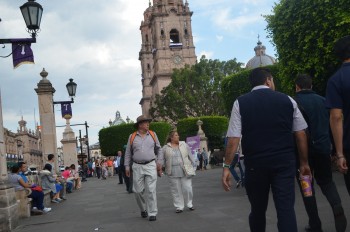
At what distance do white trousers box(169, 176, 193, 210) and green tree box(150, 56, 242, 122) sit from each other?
46.5 meters

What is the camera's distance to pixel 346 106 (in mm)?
4906

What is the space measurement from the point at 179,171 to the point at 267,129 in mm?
5437

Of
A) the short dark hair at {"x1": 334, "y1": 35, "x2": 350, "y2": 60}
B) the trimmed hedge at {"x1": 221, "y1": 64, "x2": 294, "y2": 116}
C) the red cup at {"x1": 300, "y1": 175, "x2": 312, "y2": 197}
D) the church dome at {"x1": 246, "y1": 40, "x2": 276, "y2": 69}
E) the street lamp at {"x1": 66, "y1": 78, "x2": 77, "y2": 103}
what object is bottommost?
the red cup at {"x1": 300, "y1": 175, "x2": 312, "y2": 197}

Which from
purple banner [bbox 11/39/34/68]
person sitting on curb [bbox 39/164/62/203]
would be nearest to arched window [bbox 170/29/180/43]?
person sitting on curb [bbox 39/164/62/203]

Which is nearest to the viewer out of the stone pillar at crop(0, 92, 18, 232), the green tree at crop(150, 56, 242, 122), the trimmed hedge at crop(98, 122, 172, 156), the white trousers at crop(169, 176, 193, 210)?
the stone pillar at crop(0, 92, 18, 232)

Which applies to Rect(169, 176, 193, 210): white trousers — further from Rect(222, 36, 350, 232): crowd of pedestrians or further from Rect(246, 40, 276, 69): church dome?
Rect(246, 40, 276, 69): church dome

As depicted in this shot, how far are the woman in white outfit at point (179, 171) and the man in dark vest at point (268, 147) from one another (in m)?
4.96

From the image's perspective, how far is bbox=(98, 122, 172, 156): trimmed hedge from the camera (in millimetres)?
50500

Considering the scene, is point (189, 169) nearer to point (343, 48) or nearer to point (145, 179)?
point (145, 179)

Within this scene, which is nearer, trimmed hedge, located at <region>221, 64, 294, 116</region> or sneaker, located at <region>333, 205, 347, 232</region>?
sneaker, located at <region>333, 205, 347, 232</region>

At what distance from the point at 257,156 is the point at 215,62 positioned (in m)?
53.8

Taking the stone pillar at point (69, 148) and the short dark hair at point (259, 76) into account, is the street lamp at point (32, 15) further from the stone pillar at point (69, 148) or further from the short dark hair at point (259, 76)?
the stone pillar at point (69, 148)

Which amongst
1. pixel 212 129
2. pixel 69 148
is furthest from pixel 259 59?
pixel 69 148

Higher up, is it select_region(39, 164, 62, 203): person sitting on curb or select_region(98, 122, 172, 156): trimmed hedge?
select_region(98, 122, 172, 156): trimmed hedge
